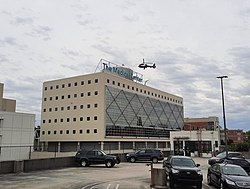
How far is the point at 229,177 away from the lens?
14.2 metres

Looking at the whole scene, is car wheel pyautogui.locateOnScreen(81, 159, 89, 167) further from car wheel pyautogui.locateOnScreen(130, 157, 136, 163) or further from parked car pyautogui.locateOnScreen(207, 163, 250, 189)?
parked car pyautogui.locateOnScreen(207, 163, 250, 189)

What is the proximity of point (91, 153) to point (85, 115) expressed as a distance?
46.4 metres

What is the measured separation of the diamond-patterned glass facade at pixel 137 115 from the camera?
2945 inches

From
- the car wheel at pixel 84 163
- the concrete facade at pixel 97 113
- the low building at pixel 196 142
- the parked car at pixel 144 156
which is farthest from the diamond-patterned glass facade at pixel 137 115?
the car wheel at pixel 84 163

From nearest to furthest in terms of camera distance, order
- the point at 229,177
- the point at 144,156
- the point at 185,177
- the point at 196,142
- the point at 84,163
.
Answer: the point at 229,177, the point at 185,177, the point at 84,163, the point at 144,156, the point at 196,142

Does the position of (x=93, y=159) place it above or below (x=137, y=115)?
below

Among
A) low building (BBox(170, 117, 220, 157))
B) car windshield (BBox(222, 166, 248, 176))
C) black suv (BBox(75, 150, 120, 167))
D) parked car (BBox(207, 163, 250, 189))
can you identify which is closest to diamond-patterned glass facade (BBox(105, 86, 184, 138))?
A: low building (BBox(170, 117, 220, 157))

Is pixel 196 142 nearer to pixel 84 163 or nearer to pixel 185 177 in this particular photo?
pixel 84 163

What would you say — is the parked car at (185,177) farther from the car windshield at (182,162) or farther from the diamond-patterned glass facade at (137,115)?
the diamond-patterned glass facade at (137,115)

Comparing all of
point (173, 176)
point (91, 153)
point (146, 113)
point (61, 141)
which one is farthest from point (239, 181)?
point (146, 113)

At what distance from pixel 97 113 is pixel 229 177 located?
197ft

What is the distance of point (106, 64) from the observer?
79125 millimetres

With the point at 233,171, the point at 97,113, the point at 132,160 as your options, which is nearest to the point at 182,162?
the point at 233,171

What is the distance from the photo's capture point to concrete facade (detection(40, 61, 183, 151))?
73.4 m
